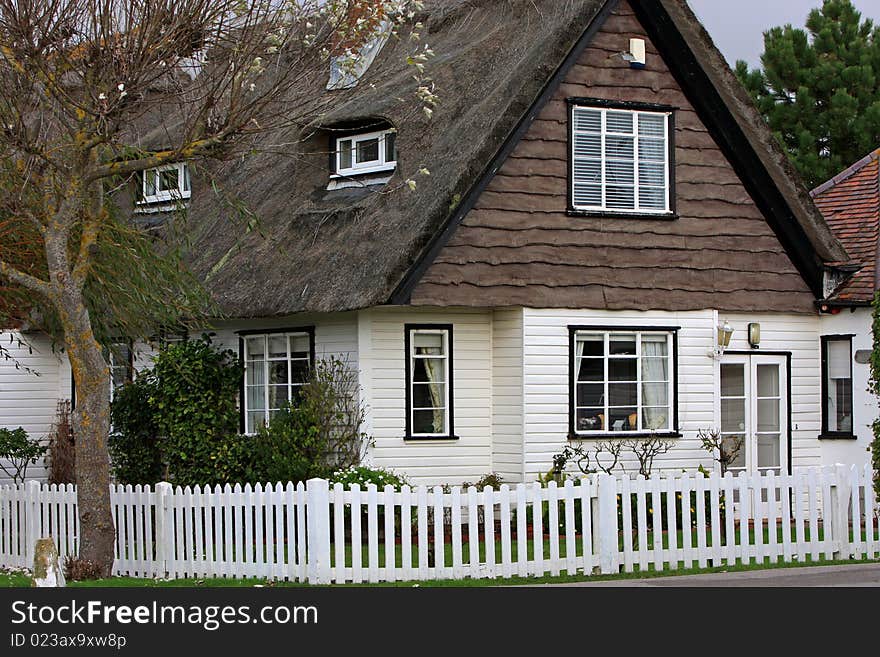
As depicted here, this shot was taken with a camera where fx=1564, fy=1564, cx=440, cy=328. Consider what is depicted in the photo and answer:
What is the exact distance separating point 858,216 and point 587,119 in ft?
19.7

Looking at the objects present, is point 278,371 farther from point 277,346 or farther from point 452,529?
point 452,529

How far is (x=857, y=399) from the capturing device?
75.9ft

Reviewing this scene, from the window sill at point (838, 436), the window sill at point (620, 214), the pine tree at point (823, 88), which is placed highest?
the pine tree at point (823, 88)

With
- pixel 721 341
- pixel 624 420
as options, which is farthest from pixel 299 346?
pixel 721 341

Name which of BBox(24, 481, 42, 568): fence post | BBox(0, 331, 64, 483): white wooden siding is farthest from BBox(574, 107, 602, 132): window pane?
BBox(0, 331, 64, 483): white wooden siding

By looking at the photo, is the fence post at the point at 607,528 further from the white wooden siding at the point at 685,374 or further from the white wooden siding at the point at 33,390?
the white wooden siding at the point at 33,390

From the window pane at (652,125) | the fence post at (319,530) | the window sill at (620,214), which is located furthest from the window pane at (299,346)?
the fence post at (319,530)

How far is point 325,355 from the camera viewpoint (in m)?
22.0

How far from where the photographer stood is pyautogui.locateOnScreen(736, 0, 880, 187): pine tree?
136ft

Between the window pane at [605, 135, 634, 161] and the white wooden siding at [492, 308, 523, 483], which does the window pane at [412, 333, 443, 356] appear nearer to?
the white wooden siding at [492, 308, 523, 483]

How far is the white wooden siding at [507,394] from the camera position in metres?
21.4

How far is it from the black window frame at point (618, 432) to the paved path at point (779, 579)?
5.62 metres

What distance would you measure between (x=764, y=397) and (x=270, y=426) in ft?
24.6

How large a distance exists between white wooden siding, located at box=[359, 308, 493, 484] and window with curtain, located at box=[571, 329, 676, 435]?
130 centimetres
